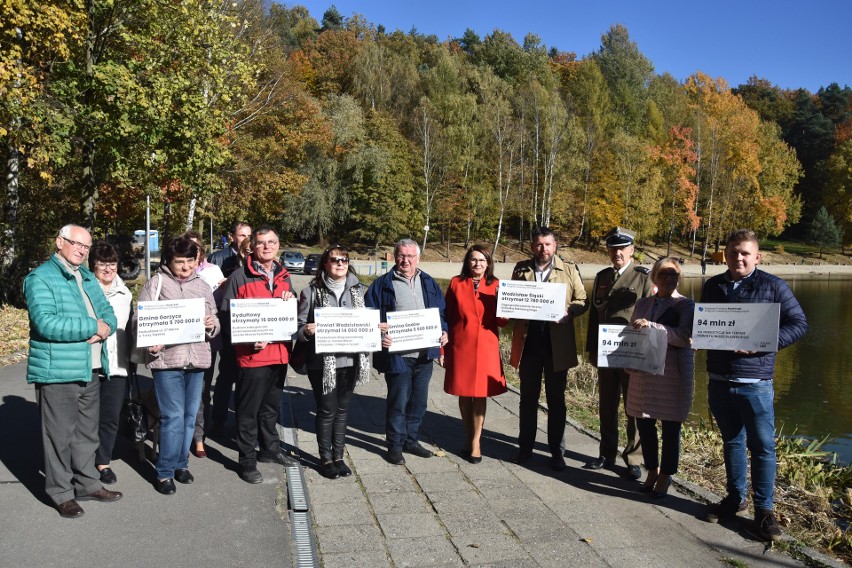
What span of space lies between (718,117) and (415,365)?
2793 inches

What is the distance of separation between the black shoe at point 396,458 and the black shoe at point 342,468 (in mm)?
445

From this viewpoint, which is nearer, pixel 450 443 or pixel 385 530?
pixel 385 530

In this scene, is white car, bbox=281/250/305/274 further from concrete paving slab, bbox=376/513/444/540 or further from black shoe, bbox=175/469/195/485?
concrete paving slab, bbox=376/513/444/540

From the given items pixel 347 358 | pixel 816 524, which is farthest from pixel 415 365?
pixel 816 524

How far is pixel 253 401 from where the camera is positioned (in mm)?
5707

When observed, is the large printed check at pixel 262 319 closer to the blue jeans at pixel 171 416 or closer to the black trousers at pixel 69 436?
the blue jeans at pixel 171 416

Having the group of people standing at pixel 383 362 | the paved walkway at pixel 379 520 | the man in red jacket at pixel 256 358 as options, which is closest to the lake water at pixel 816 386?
the group of people standing at pixel 383 362

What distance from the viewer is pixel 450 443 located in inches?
271

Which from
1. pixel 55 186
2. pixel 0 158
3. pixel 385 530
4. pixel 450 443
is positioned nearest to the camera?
pixel 385 530

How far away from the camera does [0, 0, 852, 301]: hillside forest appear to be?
14703 millimetres

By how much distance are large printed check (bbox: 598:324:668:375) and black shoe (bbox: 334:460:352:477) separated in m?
2.23

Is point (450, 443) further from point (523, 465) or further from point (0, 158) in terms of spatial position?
point (0, 158)

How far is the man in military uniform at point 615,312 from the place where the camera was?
19.6 feet

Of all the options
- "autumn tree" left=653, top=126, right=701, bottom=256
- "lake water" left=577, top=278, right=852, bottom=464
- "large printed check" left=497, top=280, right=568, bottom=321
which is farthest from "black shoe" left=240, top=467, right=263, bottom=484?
"autumn tree" left=653, top=126, right=701, bottom=256
